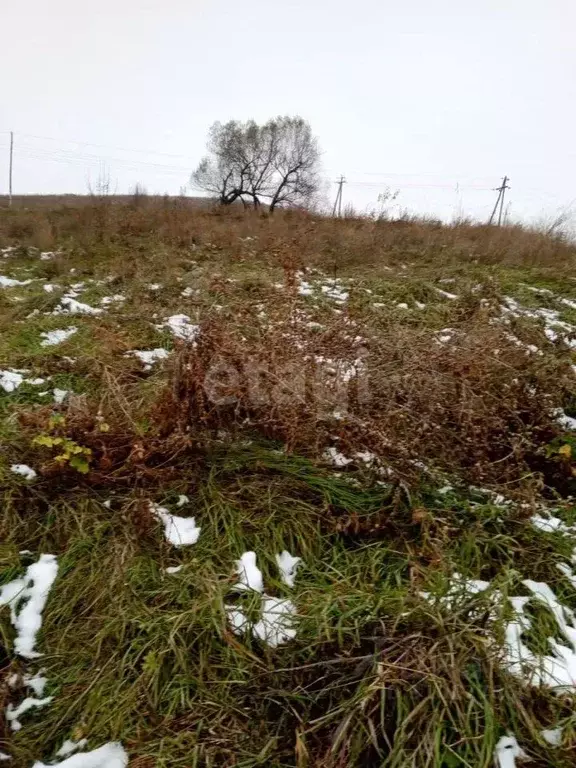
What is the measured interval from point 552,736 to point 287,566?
96 cm

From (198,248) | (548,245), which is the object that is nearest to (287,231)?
(198,248)

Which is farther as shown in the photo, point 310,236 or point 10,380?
point 310,236

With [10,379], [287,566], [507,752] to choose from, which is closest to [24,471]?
[10,379]

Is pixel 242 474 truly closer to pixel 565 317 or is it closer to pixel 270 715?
pixel 270 715

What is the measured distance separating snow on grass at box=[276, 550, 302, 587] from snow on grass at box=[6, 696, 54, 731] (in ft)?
2.81

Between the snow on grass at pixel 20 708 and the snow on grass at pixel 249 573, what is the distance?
0.69 meters

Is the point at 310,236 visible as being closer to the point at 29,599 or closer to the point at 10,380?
the point at 10,380

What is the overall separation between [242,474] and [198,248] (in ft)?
19.6

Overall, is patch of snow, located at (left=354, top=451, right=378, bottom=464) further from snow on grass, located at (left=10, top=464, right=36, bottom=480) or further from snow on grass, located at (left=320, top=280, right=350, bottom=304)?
snow on grass, located at (left=320, top=280, right=350, bottom=304)

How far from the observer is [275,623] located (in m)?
1.52

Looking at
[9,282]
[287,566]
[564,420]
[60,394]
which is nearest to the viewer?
[287,566]

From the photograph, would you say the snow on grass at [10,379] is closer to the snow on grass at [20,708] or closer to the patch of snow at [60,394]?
the patch of snow at [60,394]

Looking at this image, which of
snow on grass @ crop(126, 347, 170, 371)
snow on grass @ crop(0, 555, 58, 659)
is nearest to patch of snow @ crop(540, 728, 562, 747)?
snow on grass @ crop(0, 555, 58, 659)

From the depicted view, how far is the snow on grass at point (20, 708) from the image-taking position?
1.34 m
